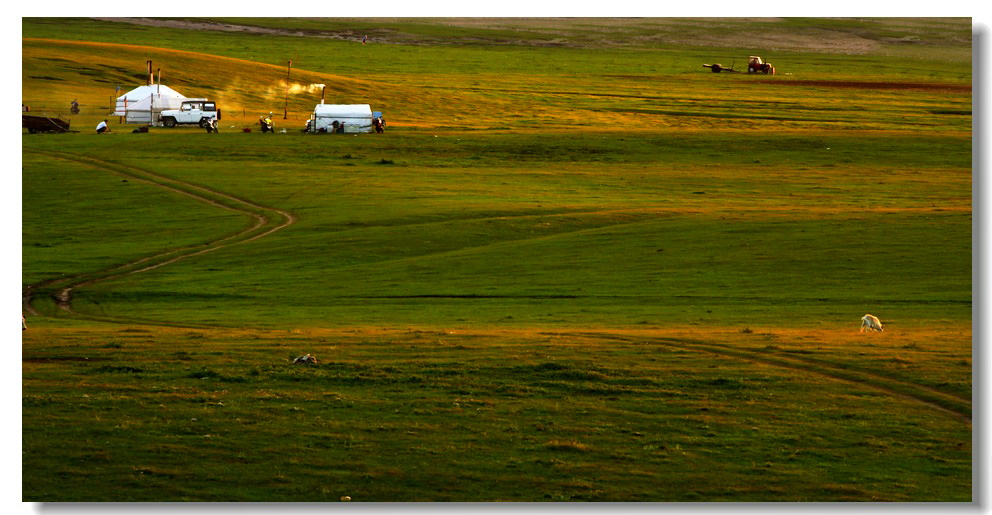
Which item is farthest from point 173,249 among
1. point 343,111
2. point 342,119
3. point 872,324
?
point 343,111

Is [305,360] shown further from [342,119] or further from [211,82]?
[211,82]

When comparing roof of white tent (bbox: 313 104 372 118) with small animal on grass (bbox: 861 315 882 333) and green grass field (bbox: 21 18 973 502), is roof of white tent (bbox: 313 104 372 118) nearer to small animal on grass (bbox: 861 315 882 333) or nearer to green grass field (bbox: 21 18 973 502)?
green grass field (bbox: 21 18 973 502)

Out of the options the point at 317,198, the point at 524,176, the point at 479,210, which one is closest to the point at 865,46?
the point at 524,176

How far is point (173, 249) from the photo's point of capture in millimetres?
45375

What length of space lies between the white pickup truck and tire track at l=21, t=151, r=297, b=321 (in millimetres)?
15861

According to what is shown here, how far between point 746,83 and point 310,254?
6504 cm

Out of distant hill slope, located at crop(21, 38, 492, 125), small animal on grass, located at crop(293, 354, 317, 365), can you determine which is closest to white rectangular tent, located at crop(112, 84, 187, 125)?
distant hill slope, located at crop(21, 38, 492, 125)

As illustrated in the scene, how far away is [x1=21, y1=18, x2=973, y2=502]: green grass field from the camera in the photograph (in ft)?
66.8

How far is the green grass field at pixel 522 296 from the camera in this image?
66.8ft

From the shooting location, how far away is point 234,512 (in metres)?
19.2

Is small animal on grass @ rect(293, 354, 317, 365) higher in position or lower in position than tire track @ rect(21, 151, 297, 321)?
lower

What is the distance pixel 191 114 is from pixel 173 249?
4026 centimetres

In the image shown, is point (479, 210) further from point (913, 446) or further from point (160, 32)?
point (160, 32)

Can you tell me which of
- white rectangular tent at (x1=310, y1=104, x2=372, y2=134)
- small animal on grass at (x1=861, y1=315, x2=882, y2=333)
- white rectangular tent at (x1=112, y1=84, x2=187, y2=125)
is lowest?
small animal on grass at (x1=861, y1=315, x2=882, y2=333)
